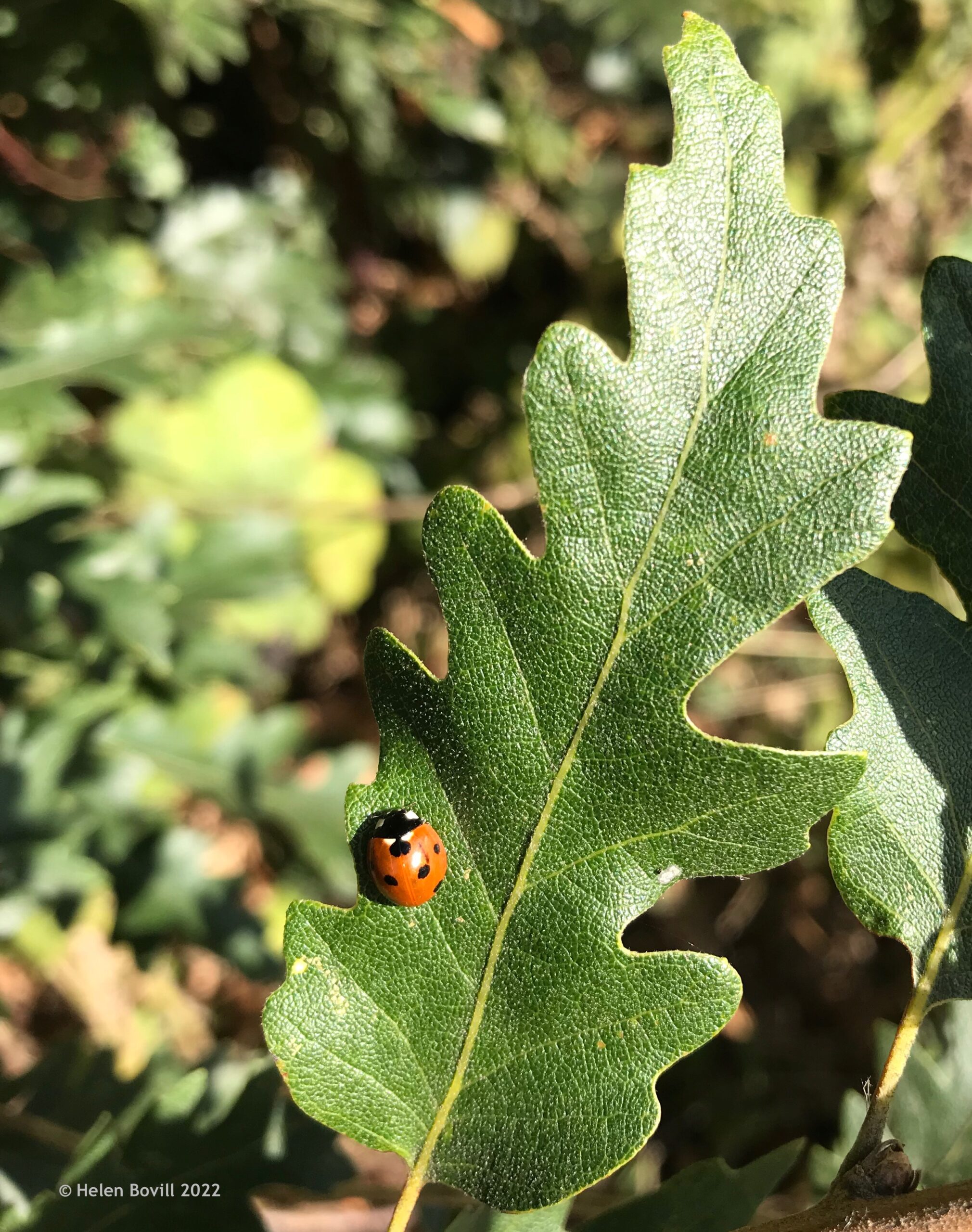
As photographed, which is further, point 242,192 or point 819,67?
point 819,67

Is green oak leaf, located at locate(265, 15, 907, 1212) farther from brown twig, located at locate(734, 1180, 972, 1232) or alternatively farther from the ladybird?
brown twig, located at locate(734, 1180, 972, 1232)

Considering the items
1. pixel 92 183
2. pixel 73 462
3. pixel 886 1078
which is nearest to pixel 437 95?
pixel 92 183

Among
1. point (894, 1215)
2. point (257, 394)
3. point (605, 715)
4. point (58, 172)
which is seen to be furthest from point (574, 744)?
point (257, 394)

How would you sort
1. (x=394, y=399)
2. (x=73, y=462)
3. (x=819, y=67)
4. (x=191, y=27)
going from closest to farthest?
(x=191, y=27) < (x=73, y=462) < (x=819, y=67) < (x=394, y=399)

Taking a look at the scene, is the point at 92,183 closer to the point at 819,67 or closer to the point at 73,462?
the point at 73,462

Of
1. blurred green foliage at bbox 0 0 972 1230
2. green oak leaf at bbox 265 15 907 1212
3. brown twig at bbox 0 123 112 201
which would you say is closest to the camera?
green oak leaf at bbox 265 15 907 1212

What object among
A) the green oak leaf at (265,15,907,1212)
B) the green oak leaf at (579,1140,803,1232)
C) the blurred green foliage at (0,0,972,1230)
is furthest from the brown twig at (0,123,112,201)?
the green oak leaf at (579,1140,803,1232)

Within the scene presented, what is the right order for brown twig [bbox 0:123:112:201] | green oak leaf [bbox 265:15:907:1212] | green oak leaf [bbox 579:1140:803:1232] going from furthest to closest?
brown twig [bbox 0:123:112:201], green oak leaf [bbox 579:1140:803:1232], green oak leaf [bbox 265:15:907:1212]
